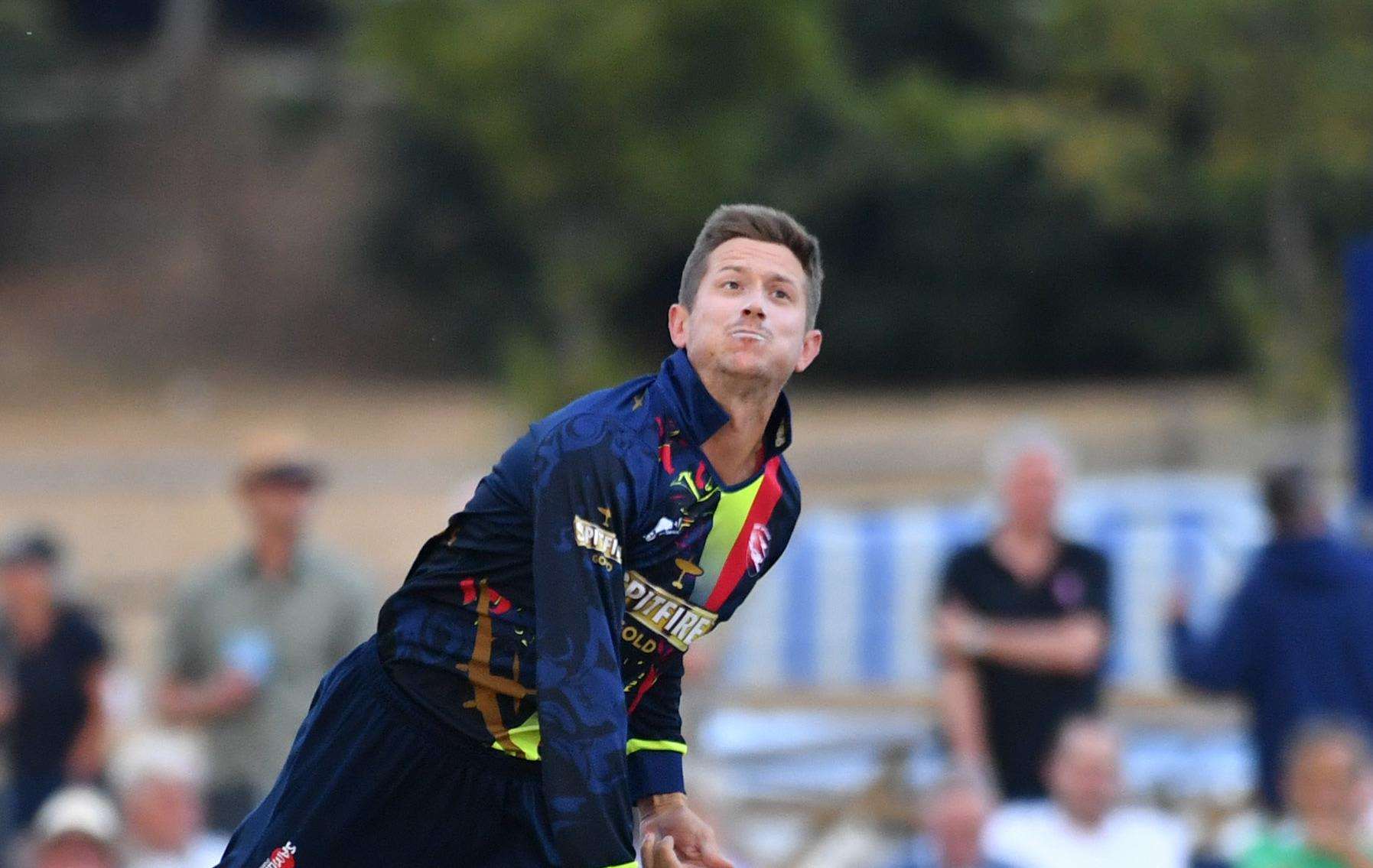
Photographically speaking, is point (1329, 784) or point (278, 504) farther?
point (278, 504)

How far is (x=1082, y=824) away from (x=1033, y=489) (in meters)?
1.13

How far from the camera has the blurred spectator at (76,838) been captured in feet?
20.1

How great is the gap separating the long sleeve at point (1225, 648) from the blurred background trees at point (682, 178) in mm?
12117

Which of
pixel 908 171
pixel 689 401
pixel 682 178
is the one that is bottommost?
pixel 689 401

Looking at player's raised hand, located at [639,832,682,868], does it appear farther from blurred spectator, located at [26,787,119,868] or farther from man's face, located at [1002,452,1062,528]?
man's face, located at [1002,452,1062,528]

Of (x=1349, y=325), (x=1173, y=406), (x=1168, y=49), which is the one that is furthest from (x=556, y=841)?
(x=1173, y=406)

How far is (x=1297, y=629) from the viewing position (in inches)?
267

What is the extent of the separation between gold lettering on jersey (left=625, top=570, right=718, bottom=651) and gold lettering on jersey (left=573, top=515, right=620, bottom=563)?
0.40 ft

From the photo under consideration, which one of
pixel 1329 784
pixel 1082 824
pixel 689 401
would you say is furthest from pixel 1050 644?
pixel 689 401

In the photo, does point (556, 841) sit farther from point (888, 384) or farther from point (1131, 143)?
point (888, 384)

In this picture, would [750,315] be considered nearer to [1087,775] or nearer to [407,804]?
[407,804]

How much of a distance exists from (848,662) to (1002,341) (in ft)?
62.2

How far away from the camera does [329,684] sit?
11.5ft

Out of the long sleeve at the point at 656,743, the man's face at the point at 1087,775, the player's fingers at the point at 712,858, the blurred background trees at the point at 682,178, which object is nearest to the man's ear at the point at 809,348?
the long sleeve at the point at 656,743
